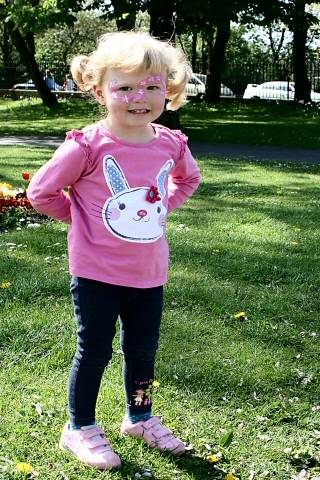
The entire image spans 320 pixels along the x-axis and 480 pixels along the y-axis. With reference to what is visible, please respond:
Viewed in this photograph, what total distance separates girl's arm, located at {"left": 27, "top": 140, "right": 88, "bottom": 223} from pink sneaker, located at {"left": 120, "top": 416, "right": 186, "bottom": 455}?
978 mm

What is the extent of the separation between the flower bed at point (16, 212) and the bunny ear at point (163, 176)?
4.04 metres

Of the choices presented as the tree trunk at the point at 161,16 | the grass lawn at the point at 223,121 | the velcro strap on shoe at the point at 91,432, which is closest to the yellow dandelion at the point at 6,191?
the velcro strap on shoe at the point at 91,432

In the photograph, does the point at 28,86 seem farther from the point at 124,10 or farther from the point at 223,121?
the point at 124,10

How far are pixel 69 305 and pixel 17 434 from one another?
58.9 inches

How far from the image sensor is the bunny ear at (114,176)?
8.50ft

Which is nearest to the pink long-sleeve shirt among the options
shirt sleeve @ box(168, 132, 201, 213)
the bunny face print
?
the bunny face print

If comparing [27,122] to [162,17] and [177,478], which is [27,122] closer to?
[162,17]

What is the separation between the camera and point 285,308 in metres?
4.47

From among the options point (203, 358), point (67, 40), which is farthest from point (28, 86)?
point (203, 358)

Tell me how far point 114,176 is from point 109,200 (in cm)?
9

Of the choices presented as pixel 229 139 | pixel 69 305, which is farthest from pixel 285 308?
pixel 229 139

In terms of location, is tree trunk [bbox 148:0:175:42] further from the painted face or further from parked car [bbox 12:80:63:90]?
parked car [bbox 12:80:63:90]

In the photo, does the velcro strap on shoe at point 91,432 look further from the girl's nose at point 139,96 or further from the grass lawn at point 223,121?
the grass lawn at point 223,121

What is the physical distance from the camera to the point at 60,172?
102 inches
